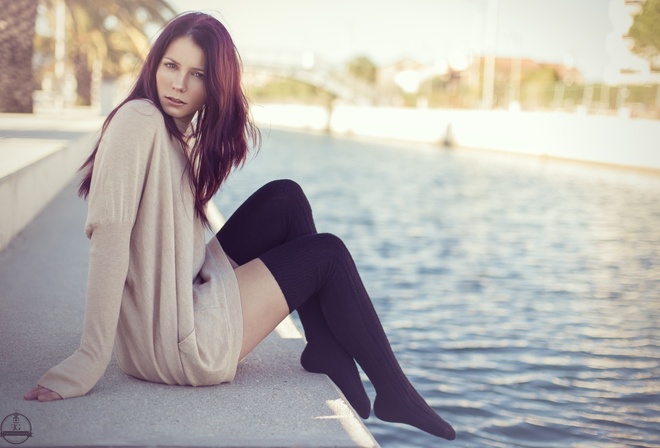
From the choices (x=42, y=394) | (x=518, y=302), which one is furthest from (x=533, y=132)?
(x=42, y=394)

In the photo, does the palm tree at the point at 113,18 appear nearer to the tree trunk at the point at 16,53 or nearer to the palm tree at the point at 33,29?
the palm tree at the point at 33,29

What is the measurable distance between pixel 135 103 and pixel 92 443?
2.87ft

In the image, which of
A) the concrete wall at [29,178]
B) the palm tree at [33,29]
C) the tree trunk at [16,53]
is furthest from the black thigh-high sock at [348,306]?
the tree trunk at [16,53]

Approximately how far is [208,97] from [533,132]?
26.7 meters

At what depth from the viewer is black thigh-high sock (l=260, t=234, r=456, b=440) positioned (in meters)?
2.54

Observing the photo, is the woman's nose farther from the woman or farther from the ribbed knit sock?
the ribbed knit sock

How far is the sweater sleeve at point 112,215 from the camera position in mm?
2189

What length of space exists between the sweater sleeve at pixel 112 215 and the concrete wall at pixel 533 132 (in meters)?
13.4

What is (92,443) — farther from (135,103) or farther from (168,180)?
(135,103)

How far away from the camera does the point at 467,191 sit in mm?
15969

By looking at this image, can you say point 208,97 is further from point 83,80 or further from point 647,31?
point 83,80

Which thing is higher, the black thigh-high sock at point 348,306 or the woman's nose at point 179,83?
the woman's nose at point 179,83

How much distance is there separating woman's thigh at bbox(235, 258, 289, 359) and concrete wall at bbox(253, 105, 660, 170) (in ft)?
43.1

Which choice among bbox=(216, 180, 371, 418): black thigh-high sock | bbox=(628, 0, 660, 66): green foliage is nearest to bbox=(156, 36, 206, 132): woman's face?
bbox=(216, 180, 371, 418): black thigh-high sock
